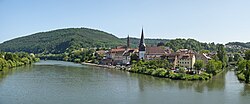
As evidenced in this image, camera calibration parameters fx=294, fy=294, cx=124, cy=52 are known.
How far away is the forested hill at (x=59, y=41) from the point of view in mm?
86500

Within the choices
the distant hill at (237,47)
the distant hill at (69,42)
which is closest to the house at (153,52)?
the distant hill at (69,42)

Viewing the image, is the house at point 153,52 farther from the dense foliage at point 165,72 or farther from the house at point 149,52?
the dense foliage at point 165,72

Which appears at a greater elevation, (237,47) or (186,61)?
(237,47)

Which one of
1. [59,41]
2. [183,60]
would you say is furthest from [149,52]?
[59,41]

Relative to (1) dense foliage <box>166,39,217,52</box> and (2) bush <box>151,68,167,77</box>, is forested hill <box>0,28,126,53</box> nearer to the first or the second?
(1) dense foliage <box>166,39,217,52</box>

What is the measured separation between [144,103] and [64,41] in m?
78.4

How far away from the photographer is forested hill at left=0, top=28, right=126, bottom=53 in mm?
86500

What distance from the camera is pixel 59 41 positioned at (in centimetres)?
9281

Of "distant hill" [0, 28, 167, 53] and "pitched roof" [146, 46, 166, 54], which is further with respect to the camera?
"distant hill" [0, 28, 167, 53]

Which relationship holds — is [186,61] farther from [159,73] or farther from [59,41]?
[59,41]

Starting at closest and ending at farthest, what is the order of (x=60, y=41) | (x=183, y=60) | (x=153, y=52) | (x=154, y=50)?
(x=183, y=60)
(x=153, y=52)
(x=154, y=50)
(x=60, y=41)

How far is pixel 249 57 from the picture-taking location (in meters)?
32.7

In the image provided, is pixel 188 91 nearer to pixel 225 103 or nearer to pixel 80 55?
pixel 225 103

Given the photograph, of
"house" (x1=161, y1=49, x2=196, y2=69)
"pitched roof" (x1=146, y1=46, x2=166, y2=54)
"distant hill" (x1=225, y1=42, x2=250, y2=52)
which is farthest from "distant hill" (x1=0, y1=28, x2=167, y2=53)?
"house" (x1=161, y1=49, x2=196, y2=69)
